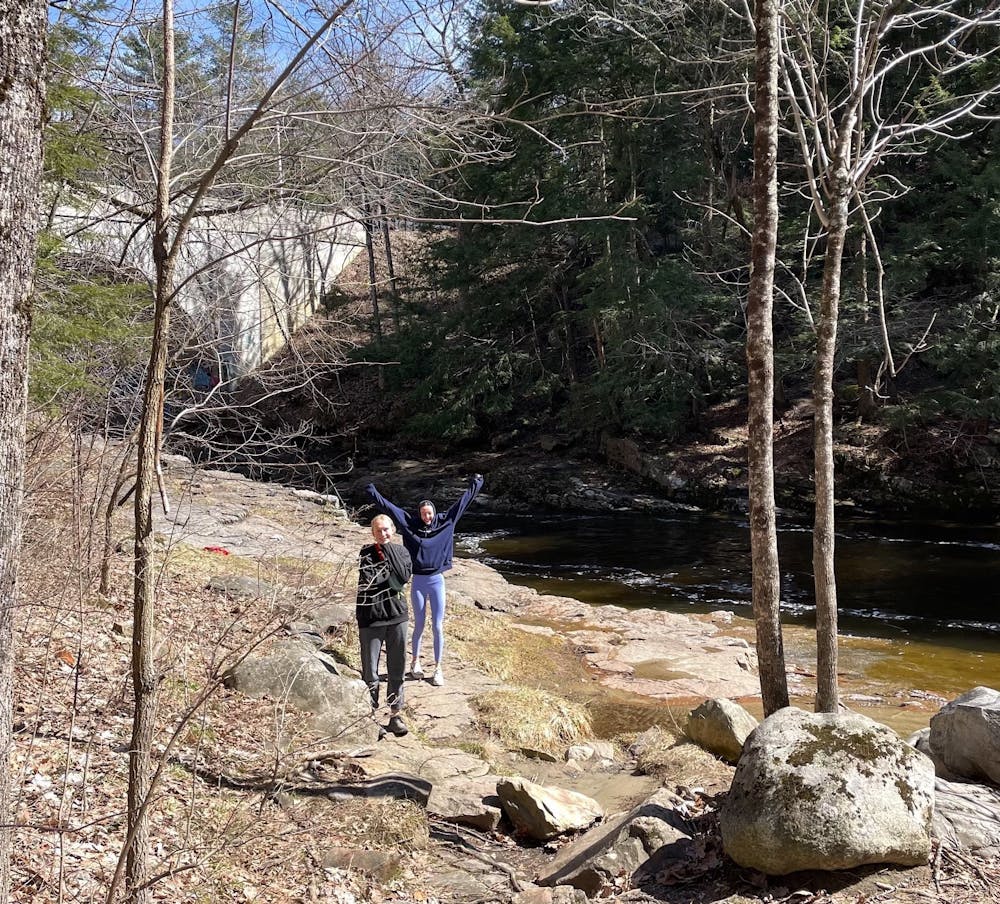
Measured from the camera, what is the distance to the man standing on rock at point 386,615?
7156 mm

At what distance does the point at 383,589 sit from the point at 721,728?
312cm

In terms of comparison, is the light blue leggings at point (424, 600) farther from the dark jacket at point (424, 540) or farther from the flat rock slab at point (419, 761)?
the flat rock slab at point (419, 761)

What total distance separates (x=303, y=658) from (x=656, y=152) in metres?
21.5

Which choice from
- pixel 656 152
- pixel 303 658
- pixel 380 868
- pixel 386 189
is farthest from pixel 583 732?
pixel 656 152

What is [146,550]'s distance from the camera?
11.6 ft

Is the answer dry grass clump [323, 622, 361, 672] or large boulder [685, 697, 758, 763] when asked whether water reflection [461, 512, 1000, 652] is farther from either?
dry grass clump [323, 622, 361, 672]

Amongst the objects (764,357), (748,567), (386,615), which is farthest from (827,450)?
(748,567)

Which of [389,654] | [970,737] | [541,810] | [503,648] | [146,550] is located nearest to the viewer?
[146,550]

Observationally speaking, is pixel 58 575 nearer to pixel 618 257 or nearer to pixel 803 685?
pixel 803 685

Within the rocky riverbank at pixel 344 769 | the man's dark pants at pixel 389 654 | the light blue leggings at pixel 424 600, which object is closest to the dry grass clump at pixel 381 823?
the rocky riverbank at pixel 344 769

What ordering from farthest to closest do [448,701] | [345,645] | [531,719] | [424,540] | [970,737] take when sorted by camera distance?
[345,645]
[448,701]
[424,540]
[531,719]
[970,737]

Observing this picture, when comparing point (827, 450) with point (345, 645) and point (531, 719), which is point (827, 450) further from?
point (345, 645)

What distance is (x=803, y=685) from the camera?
33.2 ft

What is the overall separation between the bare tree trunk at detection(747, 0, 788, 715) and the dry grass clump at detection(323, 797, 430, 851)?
264cm
